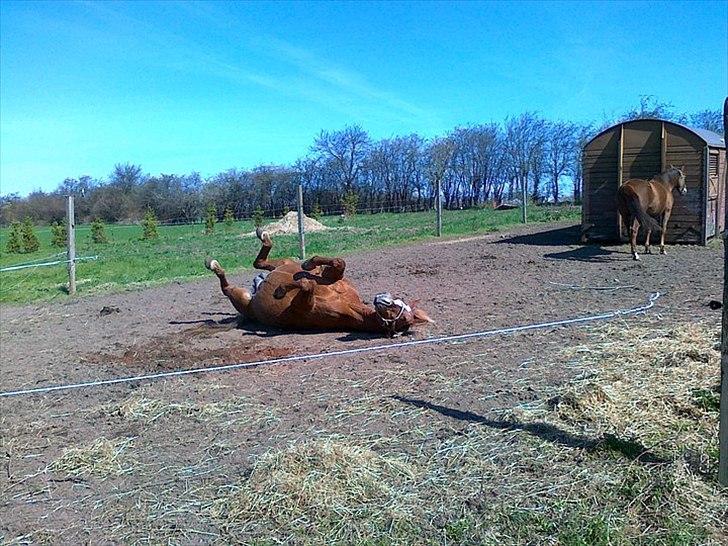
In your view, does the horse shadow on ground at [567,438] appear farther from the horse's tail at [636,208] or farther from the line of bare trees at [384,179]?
the line of bare trees at [384,179]

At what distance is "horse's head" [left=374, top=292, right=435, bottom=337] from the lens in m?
6.04

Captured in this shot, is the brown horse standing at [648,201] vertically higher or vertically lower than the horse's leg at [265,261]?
higher

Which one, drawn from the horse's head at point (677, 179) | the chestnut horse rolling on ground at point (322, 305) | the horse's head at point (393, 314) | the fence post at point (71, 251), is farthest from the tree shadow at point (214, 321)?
the horse's head at point (677, 179)

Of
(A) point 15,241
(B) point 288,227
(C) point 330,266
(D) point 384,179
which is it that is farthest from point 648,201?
(D) point 384,179

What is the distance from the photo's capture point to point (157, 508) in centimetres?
326

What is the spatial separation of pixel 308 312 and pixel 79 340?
3.08 metres

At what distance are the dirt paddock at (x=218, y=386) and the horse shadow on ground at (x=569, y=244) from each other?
2538 millimetres

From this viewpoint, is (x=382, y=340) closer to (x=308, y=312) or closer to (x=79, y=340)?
(x=308, y=312)

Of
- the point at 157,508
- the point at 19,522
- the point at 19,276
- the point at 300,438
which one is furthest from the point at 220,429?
the point at 19,276

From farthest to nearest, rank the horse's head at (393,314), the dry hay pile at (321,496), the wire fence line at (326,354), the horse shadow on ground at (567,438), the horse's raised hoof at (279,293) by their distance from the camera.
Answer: the horse's raised hoof at (279,293), the horse's head at (393,314), the wire fence line at (326,354), the horse shadow on ground at (567,438), the dry hay pile at (321,496)

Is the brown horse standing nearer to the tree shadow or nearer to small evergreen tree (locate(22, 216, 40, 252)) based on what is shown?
the tree shadow

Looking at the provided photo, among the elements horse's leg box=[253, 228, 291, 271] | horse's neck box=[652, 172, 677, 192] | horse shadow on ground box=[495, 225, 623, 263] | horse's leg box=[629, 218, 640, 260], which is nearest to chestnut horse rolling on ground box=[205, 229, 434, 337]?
horse's leg box=[253, 228, 291, 271]

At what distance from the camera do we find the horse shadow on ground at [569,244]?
12604mm

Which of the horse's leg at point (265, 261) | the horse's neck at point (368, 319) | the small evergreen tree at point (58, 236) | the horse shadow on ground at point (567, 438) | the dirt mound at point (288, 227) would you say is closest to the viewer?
the horse shadow on ground at point (567, 438)
